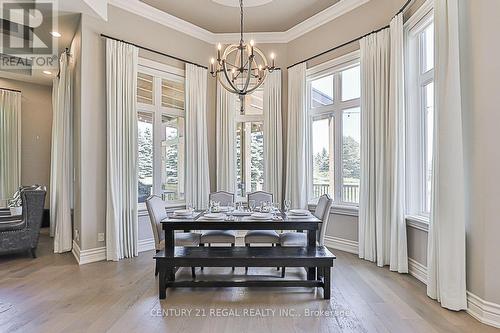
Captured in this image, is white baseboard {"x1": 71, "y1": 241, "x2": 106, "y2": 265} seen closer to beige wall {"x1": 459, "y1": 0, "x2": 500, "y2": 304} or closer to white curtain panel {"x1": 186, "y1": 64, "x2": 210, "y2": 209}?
white curtain panel {"x1": 186, "y1": 64, "x2": 210, "y2": 209}

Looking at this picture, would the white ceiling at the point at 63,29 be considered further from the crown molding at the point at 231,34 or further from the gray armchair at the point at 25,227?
the gray armchair at the point at 25,227

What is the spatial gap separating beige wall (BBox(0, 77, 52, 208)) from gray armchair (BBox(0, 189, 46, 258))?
2.57 meters

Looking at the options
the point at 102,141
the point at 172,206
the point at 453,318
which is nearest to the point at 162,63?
the point at 102,141

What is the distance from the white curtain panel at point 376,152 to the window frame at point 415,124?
8.9 inches

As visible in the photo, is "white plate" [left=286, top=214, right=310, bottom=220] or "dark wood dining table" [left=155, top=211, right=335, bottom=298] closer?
→ "dark wood dining table" [left=155, top=211, right=335, bottom=298]

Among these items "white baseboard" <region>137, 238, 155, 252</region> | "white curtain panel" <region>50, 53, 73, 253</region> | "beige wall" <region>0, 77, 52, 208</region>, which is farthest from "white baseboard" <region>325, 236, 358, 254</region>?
"beige wall" <region>0, 77, 52, 208</region>

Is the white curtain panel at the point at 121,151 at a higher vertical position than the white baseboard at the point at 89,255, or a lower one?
higher

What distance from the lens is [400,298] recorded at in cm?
310

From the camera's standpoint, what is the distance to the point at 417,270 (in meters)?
3.66

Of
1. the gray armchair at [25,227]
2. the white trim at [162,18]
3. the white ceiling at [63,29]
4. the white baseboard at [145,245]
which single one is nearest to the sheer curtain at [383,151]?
the white trim at [162,18]

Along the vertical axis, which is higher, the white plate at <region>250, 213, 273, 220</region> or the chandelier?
the chandelier

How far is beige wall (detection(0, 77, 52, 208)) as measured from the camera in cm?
686

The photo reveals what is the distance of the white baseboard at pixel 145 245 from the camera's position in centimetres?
487

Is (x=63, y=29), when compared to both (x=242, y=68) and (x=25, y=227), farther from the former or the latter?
(x=242, y=68)
